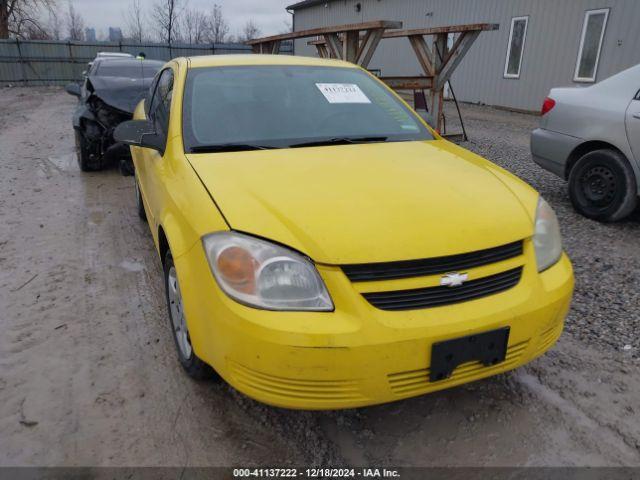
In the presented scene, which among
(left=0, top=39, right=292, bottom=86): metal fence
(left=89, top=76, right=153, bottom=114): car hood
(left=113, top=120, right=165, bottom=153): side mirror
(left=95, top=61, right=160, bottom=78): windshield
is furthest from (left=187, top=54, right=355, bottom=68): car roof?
(left=0, top=39, right=292, bottom=86): metal fence

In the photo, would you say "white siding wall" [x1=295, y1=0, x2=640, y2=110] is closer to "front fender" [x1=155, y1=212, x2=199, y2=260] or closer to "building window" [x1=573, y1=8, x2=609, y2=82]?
"building window" [x1=573, y1=8, x2=609, y2=82]

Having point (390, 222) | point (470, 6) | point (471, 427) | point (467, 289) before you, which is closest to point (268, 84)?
point (390, 222)

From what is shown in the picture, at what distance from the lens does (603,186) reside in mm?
4723

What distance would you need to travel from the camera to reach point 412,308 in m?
1.86

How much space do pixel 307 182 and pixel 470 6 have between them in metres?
15.9

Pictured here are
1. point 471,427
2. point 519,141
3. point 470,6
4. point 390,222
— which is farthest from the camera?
point 470,6

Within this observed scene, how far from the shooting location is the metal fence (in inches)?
917

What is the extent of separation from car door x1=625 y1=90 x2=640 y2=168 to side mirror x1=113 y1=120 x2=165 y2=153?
397cm

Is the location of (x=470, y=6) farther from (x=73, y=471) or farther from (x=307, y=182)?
(x=73, y=471)

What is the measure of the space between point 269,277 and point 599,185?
13.6 feet

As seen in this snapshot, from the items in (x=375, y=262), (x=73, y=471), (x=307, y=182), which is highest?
(x=307, y=182)

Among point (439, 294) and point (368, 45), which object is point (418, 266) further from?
point (368, 45)

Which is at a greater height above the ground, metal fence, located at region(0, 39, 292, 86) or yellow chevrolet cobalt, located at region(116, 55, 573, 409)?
metal fence, located at region(0, 39, 292, 86)

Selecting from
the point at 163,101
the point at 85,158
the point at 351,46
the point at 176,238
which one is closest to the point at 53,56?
the point at 85,158
